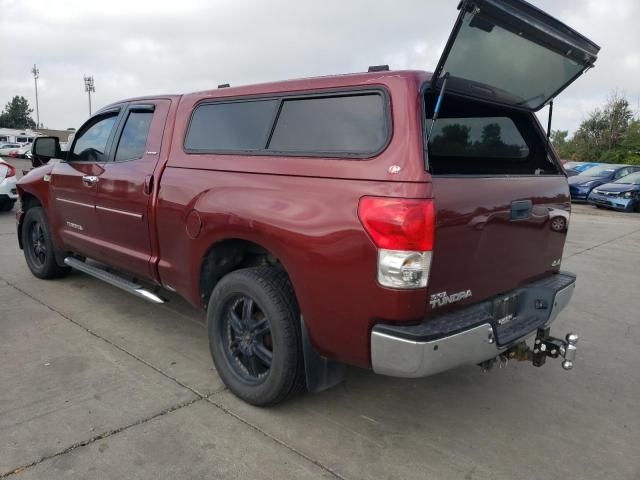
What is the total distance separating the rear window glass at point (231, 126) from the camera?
3.13 metres

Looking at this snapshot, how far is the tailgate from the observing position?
97.3 inches

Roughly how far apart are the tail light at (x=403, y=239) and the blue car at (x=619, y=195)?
15.7 metres

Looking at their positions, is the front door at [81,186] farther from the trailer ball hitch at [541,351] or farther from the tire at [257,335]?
the trailer ball hitch at [541,351]

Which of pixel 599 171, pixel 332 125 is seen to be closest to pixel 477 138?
pixel 332 125

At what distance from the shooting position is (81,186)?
14.7ft

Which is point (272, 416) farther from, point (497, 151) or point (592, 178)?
point (592, 178)

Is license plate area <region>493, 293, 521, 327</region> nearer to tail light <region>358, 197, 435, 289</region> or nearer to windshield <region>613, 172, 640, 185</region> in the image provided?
tail light <region>358, 197, 435, 289</region>

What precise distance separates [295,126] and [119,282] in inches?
84.7

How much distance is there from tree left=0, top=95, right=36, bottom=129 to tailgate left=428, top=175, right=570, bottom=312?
9909 centimetres

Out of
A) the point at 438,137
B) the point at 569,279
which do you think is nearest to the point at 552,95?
the point at 438,137

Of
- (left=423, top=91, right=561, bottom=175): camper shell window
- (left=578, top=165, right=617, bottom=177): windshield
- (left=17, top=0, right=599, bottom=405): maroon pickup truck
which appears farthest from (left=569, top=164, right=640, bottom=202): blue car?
(left=17, top=0, right=599, bottom=405): maroon pickup truck

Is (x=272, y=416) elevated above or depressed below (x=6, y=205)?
below

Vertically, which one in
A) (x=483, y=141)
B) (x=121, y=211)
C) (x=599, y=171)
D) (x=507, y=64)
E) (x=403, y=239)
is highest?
(x=507, y=64)

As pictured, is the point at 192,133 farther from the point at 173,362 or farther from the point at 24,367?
the point at 24,367
